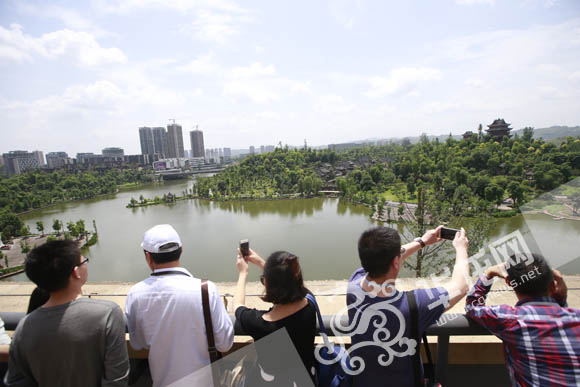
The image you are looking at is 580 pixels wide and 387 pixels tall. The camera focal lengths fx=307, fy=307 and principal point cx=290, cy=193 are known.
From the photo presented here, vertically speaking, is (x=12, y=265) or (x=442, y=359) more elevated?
(x=442, y=359)

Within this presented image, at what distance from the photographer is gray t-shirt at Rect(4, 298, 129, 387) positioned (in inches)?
30.8

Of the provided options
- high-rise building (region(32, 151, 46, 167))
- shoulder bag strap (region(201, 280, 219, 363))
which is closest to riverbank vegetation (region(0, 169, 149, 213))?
shoulder bag strap (region(201, 280, 219, 363))

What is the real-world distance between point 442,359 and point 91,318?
103 cm

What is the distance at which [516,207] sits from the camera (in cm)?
1828

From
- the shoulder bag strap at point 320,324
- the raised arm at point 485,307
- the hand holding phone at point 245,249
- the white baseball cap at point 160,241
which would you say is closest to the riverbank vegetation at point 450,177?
the raised arm at point 485,307

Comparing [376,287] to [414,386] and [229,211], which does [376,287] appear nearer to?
[414,386]

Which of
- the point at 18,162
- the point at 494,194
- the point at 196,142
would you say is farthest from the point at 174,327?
the point at 196,142

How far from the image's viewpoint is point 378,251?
914 millimetres

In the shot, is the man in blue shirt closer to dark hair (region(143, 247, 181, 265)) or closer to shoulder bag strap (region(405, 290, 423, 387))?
shoulder bag strap (region(405, 290, 423, 387))

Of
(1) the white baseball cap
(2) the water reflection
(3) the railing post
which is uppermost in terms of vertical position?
(1) the white baseball cap

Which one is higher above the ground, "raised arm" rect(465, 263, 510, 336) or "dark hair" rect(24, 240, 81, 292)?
"dark hair" rect(24, 240, 81, 292)

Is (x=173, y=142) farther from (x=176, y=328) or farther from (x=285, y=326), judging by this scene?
(x=285, y=326)

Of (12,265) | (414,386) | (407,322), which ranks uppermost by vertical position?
(407,322)

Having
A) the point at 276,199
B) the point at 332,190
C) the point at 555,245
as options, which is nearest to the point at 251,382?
the point at 555,245
